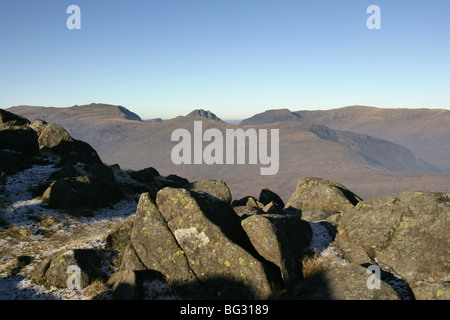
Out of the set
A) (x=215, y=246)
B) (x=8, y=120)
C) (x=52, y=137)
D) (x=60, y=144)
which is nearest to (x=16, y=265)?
(x=215, y=246)

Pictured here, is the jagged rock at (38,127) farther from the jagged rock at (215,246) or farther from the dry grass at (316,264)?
the dry grass at (316,264)

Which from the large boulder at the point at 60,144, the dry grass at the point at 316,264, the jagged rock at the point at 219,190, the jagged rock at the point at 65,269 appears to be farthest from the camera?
the large boulder at the point at 60,144

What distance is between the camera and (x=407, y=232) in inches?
559

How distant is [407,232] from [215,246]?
9056 mm

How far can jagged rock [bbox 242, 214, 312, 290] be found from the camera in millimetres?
11961

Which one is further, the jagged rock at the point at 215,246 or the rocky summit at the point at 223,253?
the jagged rock at the point at 215,246

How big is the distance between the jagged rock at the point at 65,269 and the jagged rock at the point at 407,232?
1200 cm

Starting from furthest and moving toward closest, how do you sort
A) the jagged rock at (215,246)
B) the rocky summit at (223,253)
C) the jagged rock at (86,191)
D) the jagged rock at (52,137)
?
the jagged rock at (52,137)
the jagged rock at (86,191)
the jagged rock at (215,246)
the rocky summit at (223,253)

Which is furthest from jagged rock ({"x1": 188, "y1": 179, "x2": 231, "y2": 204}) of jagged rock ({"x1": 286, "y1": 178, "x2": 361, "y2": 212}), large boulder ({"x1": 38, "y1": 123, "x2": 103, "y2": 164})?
large boulder ({"x1": 38, "y1": 123, "x2": 103, "y2": 164})

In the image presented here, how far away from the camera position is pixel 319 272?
39.3ft

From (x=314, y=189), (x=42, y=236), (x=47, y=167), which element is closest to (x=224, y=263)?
(x=42, y=236)

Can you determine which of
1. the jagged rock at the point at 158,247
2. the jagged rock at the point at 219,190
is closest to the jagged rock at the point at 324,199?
the jagged rock at the point at 219,190

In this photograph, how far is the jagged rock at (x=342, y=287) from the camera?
9.93 m

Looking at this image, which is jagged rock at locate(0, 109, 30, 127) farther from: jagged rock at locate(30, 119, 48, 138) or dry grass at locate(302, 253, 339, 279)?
dry grass at locate(302, 253, 339, 279)
